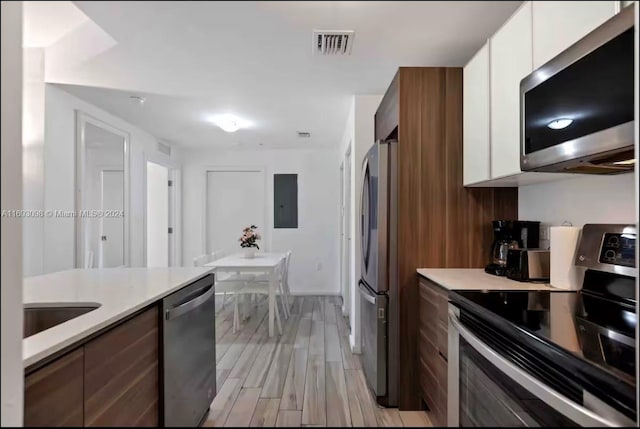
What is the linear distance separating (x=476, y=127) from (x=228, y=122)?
1.23 meters

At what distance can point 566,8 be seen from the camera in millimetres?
706

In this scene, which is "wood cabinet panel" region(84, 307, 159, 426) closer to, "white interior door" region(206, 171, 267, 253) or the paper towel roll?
the paper towel roll

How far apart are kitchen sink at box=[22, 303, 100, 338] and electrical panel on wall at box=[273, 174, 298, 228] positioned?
3879 mm

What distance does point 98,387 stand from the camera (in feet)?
2.39

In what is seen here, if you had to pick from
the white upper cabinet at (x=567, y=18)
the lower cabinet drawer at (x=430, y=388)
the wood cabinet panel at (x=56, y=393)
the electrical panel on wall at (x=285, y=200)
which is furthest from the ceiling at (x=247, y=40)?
the electrical panel on wall at (x=285, y=200)

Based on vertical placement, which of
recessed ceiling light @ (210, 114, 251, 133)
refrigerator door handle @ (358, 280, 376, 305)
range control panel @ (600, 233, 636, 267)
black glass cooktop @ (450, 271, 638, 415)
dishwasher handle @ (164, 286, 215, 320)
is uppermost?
recessed ceiling light @ (210, 114, 251, 133)

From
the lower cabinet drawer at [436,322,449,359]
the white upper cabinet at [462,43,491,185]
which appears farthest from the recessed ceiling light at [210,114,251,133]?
the lower cabinet drawer at [436,322,449,359]

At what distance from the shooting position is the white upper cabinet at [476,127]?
5.30ft

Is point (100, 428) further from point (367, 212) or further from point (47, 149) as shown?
point (367, 212)

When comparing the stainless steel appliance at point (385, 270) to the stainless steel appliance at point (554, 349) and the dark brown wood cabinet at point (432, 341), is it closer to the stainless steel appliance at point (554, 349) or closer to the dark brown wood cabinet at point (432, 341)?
the dark brown wood cabinet at point (432, 341)

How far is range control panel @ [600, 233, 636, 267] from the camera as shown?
3.98 feet

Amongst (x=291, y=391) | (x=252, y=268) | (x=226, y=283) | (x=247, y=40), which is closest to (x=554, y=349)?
(x=291, y=391)

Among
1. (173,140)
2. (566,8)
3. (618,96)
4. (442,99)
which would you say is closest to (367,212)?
(442,99)

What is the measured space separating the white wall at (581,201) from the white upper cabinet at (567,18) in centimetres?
57
